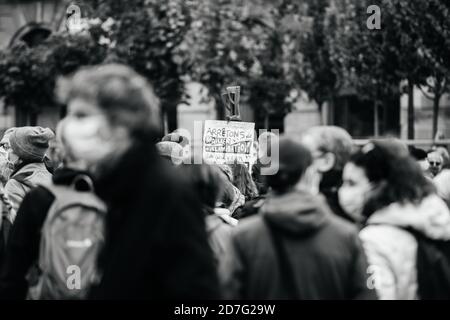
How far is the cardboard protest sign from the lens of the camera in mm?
9523

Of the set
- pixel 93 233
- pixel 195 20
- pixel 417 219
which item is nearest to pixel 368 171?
pixel 417 219

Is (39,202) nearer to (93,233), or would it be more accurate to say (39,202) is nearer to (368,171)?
(93,233)

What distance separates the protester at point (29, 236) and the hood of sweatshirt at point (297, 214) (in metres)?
0.92

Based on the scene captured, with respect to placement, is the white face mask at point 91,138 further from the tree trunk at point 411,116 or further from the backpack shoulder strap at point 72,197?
the tree trunk at point 411,116

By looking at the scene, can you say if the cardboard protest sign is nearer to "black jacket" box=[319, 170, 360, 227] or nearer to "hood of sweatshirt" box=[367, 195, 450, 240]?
"black jacket" box=[319, 170, 360, 227]

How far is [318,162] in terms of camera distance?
498 cm

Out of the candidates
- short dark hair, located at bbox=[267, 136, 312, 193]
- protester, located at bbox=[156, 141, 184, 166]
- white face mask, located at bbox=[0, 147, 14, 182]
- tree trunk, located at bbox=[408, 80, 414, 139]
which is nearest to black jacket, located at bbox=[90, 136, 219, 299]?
short dark hair, located at bbox=[267, 136, 312, 193]

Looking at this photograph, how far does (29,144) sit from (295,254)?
3.50m

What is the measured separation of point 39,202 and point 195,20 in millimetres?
15069

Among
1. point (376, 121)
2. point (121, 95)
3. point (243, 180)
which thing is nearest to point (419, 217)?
point (121, 95)

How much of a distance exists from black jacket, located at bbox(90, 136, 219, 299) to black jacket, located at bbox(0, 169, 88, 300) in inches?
44.2

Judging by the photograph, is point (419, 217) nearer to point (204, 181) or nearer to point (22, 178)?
point (204, 181)

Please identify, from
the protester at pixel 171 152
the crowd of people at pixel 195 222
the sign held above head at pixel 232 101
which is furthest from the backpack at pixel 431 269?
the sign held above head at pixel 232 101

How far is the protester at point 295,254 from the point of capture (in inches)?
153
